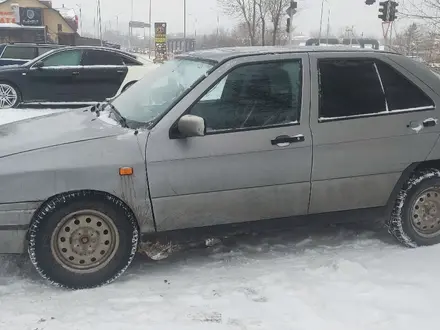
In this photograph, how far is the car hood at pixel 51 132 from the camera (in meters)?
3.55

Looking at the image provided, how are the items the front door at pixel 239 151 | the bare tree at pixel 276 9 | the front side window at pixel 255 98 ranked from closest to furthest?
1. the front door at pixel 239 151
2. the front side window at pixel 255 98
3. the bare tree at pixel 276 9

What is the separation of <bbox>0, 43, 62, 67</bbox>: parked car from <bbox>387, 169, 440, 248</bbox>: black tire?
12437mm

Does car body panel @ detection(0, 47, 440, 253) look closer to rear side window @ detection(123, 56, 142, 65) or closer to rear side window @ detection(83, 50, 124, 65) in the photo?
rear side window @ detection(83, 50, 124, 65)

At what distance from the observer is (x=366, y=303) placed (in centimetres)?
345

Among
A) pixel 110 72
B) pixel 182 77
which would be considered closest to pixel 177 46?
pixel 110 72

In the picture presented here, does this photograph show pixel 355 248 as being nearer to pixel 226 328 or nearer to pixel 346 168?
pixel 346 168

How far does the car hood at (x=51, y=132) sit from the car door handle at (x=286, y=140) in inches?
45.3

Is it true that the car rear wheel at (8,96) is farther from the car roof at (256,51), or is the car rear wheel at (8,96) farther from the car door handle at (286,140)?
the car door handle at (286,140)

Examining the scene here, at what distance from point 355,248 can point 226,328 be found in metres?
1.78

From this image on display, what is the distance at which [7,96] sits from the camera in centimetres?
1170

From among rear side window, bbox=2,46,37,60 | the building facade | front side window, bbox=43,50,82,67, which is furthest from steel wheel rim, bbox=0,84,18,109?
the building facade

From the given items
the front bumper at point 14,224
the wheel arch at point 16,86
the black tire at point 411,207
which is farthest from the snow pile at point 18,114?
the black tire at point 411,207

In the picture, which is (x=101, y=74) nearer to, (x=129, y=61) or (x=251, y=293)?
(x=129, y=61)

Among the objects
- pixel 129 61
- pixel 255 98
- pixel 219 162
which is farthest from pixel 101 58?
pixel 219 162
